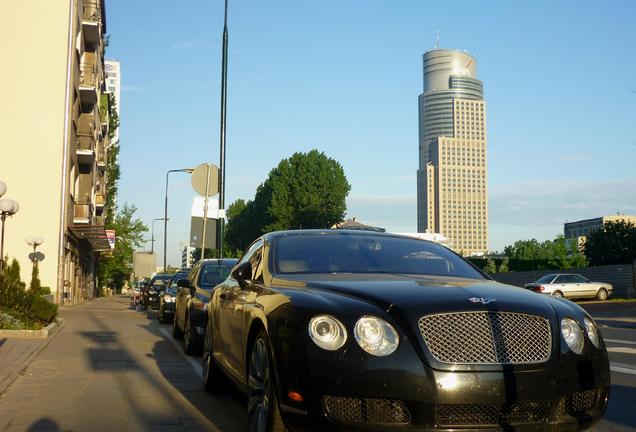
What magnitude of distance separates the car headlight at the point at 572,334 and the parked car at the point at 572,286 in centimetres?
3292

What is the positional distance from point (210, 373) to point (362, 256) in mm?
2525

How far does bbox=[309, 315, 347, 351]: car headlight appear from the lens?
4.19 meters

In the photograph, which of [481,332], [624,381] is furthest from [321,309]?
[624,381]

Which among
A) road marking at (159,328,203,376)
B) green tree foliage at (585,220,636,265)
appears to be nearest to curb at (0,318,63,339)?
road marking at (159,328,203,376)

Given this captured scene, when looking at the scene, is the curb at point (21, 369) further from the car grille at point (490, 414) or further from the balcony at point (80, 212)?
the balcony at point (80, 212)

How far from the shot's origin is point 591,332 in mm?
4703

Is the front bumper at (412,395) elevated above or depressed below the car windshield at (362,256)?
below

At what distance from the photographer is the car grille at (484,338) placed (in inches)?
163

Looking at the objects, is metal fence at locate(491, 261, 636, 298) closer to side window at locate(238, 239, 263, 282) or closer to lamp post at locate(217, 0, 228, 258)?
lamp post at locate(217, 0, 228, 258)

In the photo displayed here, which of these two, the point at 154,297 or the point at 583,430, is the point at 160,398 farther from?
the point at 154,297

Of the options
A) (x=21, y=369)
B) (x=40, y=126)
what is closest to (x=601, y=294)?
(x=40, y=126)

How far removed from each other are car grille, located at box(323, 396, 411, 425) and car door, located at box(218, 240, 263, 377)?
1.60 metres

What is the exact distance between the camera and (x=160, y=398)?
24.5 feet

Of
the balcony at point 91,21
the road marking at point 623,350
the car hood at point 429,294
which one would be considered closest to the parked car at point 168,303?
the road marking at point 623,350
